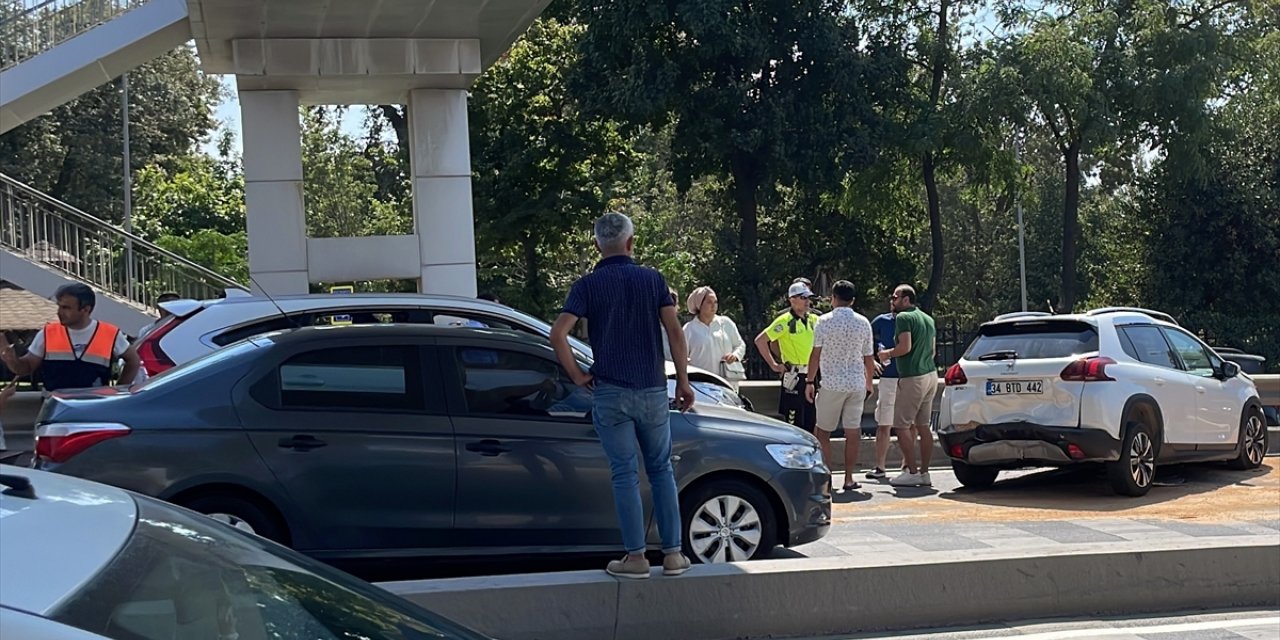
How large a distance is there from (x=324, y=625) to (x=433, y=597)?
11.5 feet

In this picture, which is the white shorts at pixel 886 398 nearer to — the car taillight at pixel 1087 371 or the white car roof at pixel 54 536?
the car taillight at pixel 1087 371

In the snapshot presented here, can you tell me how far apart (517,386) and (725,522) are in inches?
56.3

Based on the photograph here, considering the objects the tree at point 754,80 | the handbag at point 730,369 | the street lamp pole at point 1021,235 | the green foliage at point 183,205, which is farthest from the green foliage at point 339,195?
the handbag at point 730,369

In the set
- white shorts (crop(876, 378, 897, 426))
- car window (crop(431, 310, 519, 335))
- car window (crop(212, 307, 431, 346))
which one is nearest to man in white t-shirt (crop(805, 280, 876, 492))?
white shorts (crop(876, 378, 897, 426))

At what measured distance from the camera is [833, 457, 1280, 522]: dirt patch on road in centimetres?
1069

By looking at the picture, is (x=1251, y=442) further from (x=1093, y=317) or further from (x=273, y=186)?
(x=273, y=186)

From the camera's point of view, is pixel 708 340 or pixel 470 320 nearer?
pixel 470 320

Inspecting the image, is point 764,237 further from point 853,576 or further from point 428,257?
point 853,576

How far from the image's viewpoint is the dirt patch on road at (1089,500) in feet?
35.1

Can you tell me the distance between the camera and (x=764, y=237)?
3672cm

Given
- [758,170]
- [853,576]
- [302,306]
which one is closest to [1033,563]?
[853,576]

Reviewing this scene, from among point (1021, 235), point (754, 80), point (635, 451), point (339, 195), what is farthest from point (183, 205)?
point (635, 451)

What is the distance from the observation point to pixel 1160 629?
6.84 meters

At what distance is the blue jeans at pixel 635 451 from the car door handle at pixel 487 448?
804 mm
